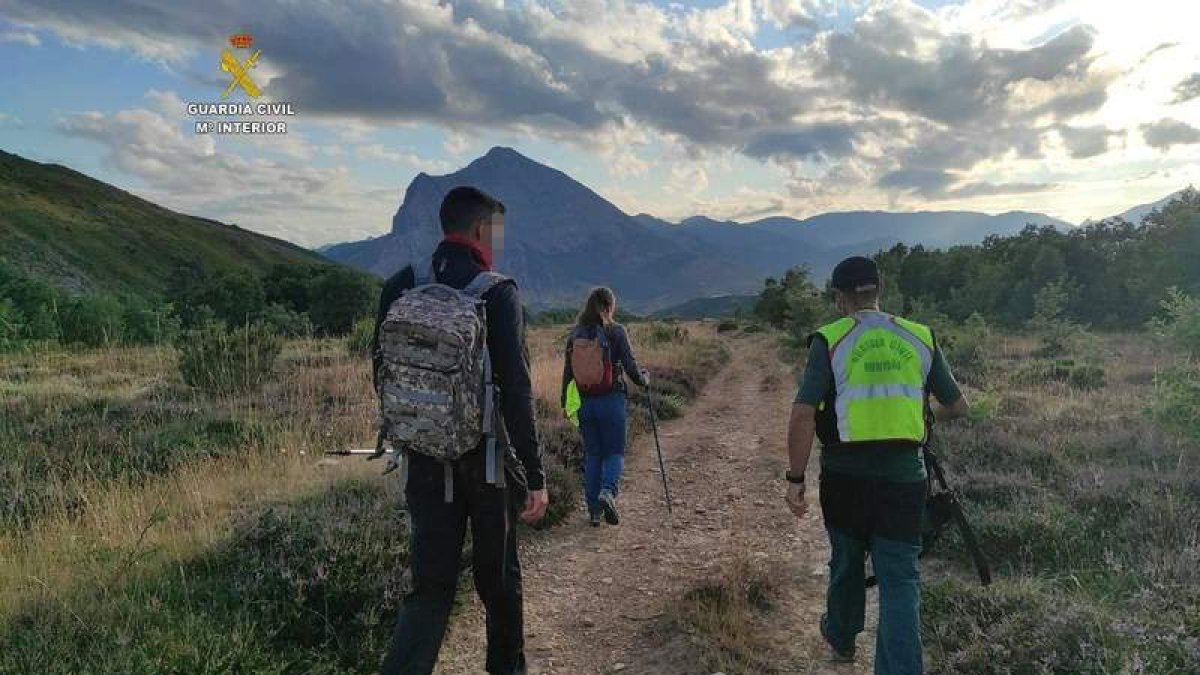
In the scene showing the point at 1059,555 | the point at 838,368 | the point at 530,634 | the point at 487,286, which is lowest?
the point at 530,634

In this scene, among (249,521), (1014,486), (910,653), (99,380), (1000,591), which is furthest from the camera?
(99,380)

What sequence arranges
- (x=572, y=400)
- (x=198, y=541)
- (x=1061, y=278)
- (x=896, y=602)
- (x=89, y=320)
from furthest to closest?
(x=1061, y=278)
(x=89, y=320)
(x=572, y=400)
(x=198, y=541)
(x=896, y=602)

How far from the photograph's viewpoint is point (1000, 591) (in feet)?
15.2

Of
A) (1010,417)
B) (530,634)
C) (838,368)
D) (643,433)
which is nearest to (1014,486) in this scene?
(1010,417)

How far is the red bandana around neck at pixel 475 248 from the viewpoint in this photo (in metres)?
3.55

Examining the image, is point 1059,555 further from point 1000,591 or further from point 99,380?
point 99,380

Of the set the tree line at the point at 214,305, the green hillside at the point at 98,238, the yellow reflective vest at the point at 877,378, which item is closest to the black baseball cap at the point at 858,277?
the yellow reflective vest at the point at 877,378

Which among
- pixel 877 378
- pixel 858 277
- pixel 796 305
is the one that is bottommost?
pixel 877 378

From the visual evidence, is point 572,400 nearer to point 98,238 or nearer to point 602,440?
point 602,440

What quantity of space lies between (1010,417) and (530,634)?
861 cm

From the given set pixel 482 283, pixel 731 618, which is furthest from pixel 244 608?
pixel 731 618

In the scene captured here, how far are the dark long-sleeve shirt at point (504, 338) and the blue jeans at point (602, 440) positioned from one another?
12.9ft

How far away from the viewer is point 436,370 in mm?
3270

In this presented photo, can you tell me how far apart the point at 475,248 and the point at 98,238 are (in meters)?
124
